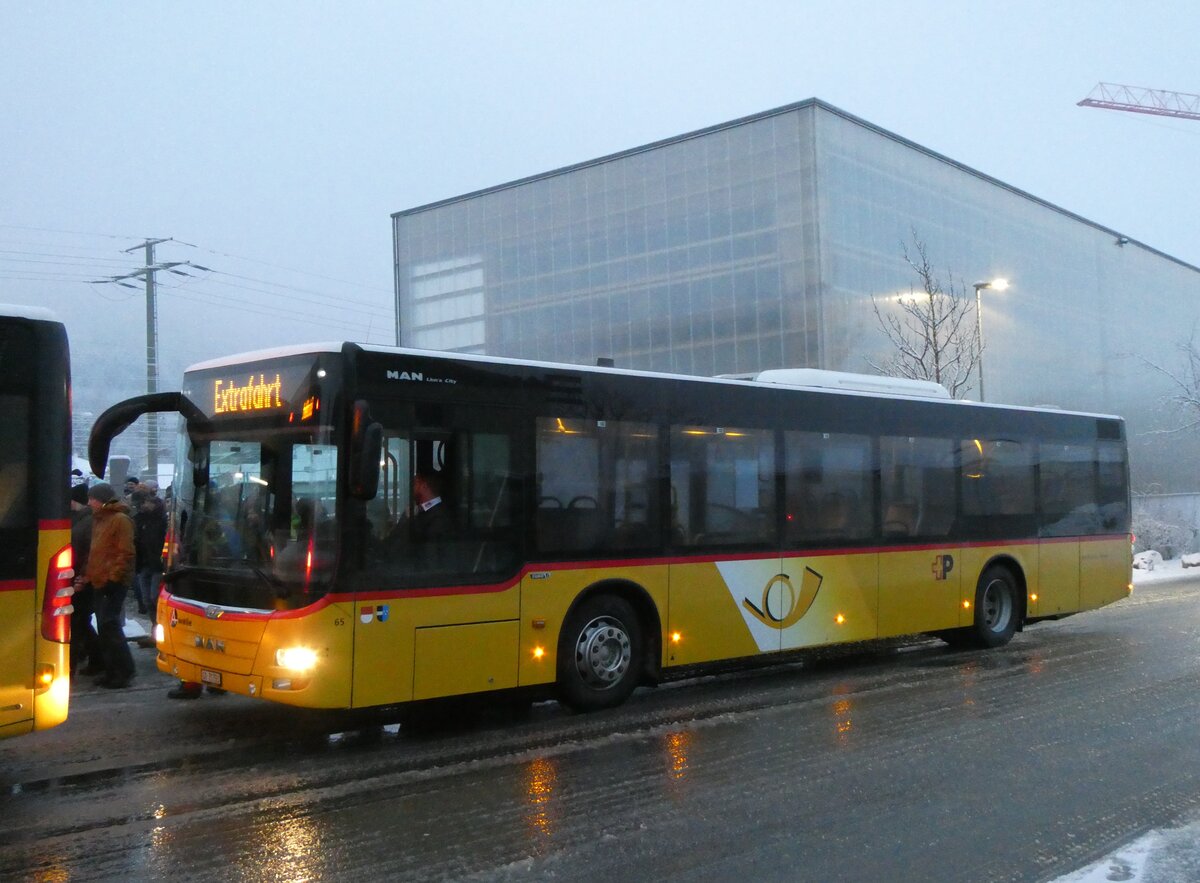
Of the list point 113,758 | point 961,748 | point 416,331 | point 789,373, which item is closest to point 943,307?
point 416,331

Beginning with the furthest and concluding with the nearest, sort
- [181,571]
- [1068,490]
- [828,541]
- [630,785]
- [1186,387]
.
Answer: [1186,387] → [1068,490] → [828,541] → [181,571] → [630,785]

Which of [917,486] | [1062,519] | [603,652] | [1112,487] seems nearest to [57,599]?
[603,652]

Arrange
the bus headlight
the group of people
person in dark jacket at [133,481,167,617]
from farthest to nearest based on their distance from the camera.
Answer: person in dark jacket at [133,481,167,617], the group of people, the bus headlight

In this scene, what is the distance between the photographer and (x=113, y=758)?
7.93 metres

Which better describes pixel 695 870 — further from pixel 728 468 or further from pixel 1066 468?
pixel 1066 468

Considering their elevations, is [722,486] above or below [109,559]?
above

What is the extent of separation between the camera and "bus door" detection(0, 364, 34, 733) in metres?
6.61

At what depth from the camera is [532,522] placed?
9094 millimetres

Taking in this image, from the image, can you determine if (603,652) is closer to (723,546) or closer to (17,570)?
(723,546)

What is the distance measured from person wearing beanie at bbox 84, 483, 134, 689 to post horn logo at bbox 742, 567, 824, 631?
19.6 feet

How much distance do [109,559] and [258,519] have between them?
10.2 ft

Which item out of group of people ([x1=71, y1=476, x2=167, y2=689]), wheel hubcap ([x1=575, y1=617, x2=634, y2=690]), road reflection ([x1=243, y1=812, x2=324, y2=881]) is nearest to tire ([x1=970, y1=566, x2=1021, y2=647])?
wheel hubcap ([x1=575, y1=617, x2=634, y2=690])

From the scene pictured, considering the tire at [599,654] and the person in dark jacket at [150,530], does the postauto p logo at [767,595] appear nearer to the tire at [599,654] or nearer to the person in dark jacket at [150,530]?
the tire at [599,654]

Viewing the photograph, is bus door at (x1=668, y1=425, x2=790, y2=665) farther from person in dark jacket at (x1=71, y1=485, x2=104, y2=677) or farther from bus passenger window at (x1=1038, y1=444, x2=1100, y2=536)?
person in dark jacket at (x1=71, y1=485, x2=104, y2=677)
